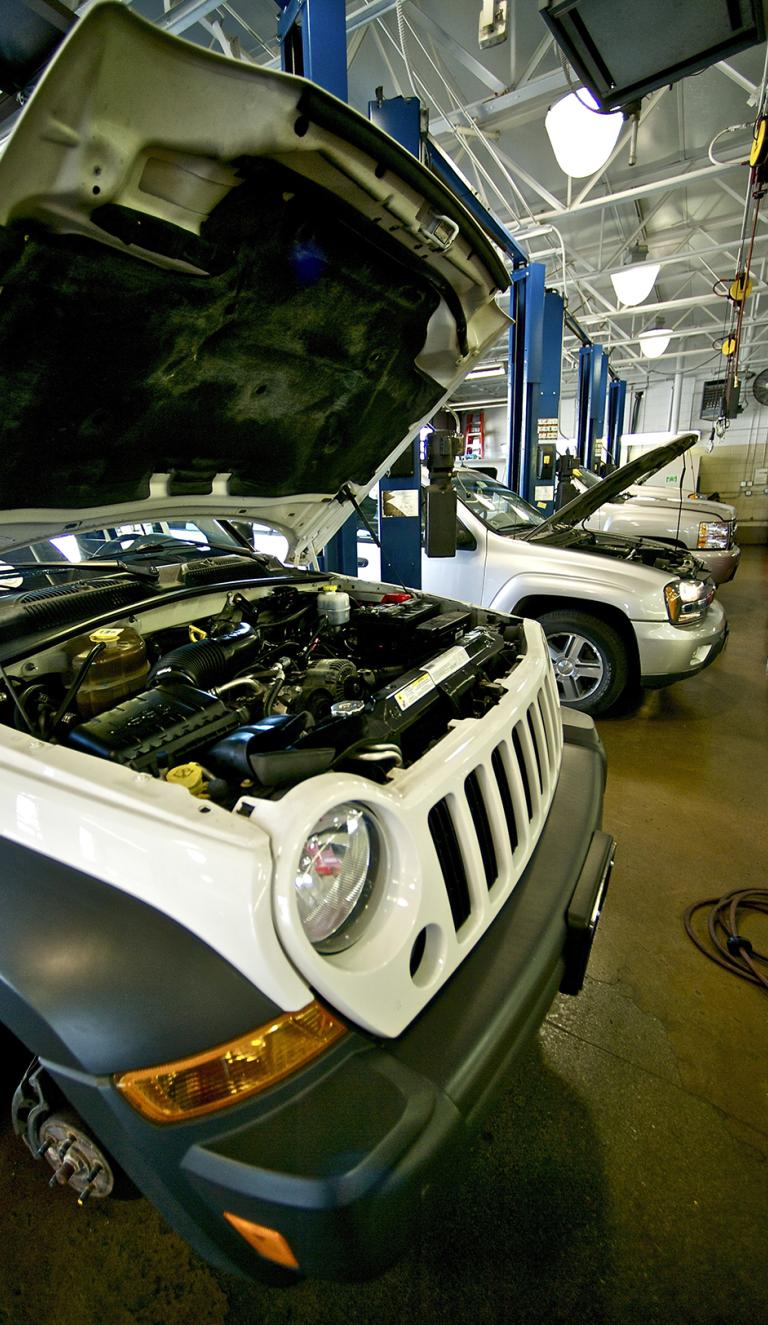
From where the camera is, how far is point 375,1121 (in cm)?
70

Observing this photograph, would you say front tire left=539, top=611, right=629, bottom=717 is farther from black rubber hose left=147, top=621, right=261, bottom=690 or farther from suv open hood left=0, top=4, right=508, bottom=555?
black rubber hose left=147, top=621, right=261, bottom=690

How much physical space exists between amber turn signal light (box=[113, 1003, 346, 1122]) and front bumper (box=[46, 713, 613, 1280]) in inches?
0.6

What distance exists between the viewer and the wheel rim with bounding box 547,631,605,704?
3.44m

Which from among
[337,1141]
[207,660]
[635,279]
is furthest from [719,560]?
[337,1141]

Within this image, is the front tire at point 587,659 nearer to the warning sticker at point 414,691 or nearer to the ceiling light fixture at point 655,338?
the warning sticker at point 414,691

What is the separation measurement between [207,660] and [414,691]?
2.08 feet

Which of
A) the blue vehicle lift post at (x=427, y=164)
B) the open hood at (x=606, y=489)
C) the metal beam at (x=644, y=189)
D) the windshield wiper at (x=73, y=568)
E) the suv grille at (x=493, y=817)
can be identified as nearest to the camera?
the suv grille at (x=493, y=817)

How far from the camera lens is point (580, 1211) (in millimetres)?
1146

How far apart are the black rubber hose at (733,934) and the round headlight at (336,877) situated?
1.49 meters

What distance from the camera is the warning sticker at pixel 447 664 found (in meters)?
1.36

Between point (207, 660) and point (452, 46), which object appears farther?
point (452, 46)

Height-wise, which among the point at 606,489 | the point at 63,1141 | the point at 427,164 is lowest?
the point at 63,1141

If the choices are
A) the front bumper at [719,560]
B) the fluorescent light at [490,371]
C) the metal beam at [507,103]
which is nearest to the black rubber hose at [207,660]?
the metal beam at [507,103]

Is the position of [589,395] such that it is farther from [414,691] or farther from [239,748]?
[239,748]
